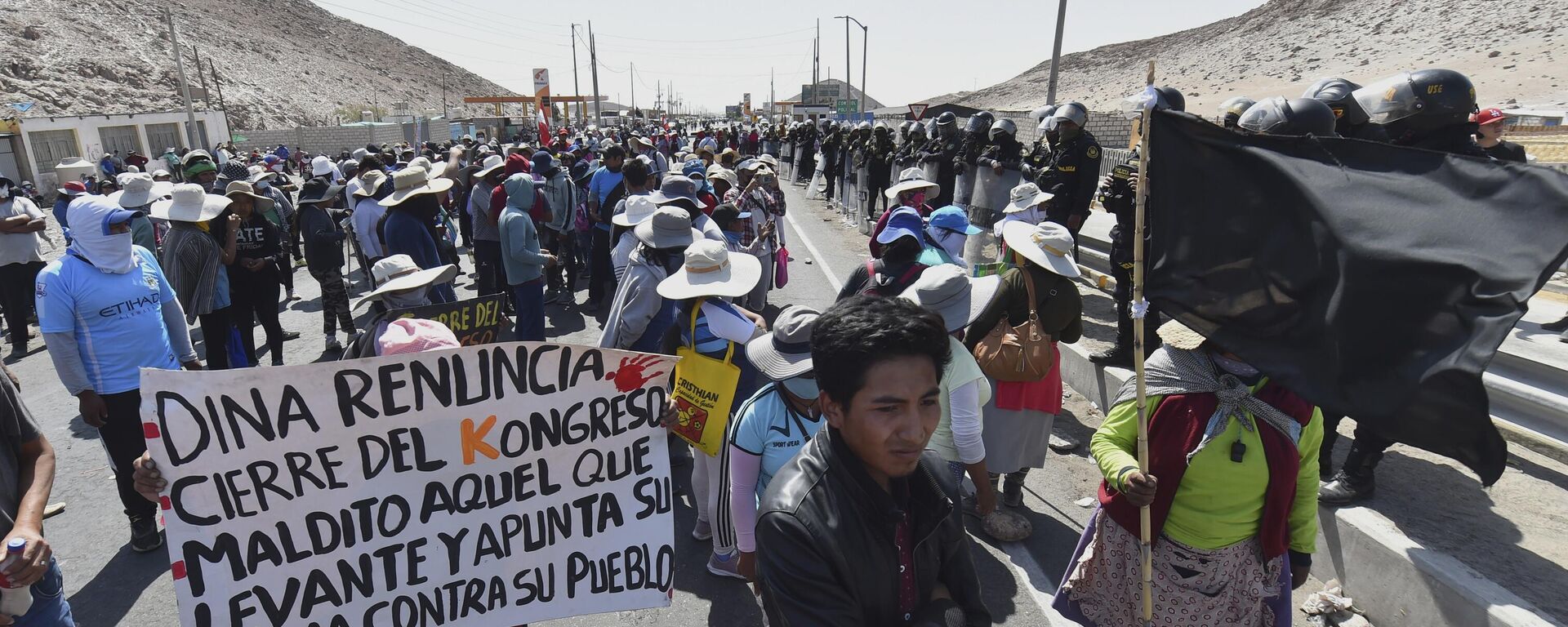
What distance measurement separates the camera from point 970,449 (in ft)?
11.1

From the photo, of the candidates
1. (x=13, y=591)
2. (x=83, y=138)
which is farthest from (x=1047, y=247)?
(x=83, y=138)

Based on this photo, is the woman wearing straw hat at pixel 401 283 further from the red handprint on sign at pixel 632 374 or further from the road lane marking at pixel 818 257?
the road lane marking at pixel 818 257

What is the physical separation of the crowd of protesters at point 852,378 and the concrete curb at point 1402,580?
36.7 inches

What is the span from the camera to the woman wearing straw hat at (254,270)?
22.4 feet

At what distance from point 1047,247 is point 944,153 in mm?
8257

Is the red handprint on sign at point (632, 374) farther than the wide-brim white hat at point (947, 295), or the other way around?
the wide-brim white hat at point (947, 295)

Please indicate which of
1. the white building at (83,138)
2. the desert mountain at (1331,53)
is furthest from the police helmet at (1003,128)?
the white building at (83,138)

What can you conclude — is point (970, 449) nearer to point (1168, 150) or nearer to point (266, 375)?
point (1168, 150)

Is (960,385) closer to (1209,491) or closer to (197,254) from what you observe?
(1209,491)

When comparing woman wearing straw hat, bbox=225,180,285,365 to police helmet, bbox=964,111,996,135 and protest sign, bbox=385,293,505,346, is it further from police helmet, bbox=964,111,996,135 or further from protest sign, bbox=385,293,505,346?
police helmet, bbox=964,111,996,135

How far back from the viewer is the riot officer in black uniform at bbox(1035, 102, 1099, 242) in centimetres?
815

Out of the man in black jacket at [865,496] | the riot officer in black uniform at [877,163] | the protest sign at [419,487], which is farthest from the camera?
the riot officer in black uniform at [877,163]

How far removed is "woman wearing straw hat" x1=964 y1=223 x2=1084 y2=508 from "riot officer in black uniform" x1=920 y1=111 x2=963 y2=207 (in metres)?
7.83

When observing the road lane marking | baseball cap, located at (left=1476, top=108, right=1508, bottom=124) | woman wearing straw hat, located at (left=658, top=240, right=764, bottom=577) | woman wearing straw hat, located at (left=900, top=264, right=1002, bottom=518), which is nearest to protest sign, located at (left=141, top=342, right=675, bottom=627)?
woman wearing straw hat, located at (left=658, top=240, right=764, bottom=577)
